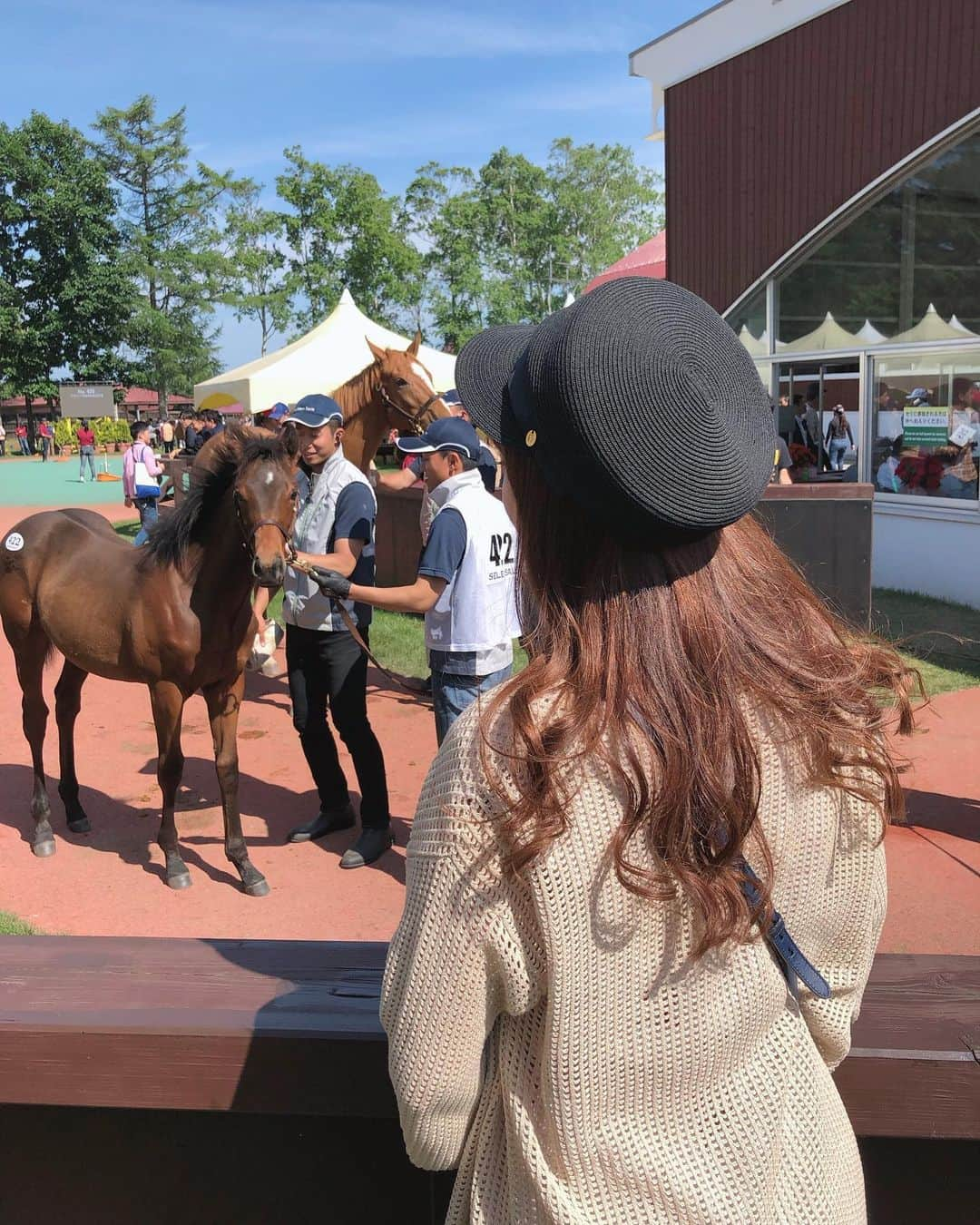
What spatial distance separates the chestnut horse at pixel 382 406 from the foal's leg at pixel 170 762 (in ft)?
8.14

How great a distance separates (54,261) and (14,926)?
6221 cm

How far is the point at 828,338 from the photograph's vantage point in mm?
12148

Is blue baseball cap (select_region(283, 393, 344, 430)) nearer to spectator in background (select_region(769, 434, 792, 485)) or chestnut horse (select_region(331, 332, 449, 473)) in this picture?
chestnut horse (select_region(331, 332, 449, 473))

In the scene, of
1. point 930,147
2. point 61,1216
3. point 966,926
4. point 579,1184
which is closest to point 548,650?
point 579,1184

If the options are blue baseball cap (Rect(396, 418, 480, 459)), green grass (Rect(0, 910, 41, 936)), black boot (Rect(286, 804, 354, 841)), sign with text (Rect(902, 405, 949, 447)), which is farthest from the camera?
sign with text (Rect(902, 405, 949, 447))

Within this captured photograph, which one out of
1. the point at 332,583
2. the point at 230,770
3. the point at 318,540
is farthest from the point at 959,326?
the point at 230,770

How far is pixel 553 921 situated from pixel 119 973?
90cm

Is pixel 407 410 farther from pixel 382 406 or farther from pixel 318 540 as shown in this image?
pixel 318 540

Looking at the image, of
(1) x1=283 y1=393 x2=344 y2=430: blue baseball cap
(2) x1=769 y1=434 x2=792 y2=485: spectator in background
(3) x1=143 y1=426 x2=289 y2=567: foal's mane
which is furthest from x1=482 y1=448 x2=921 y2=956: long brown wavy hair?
(2) x1=769 y1=434 x2=792 y2=485: spectator in background

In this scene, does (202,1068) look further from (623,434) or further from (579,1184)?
(623,434)

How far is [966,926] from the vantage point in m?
4.20

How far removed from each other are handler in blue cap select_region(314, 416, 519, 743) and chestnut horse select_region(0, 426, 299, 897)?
0.48 m

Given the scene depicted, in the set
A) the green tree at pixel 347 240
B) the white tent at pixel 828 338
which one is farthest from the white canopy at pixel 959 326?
the green tree at pixel 347 240

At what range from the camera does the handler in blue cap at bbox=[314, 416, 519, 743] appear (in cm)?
425
